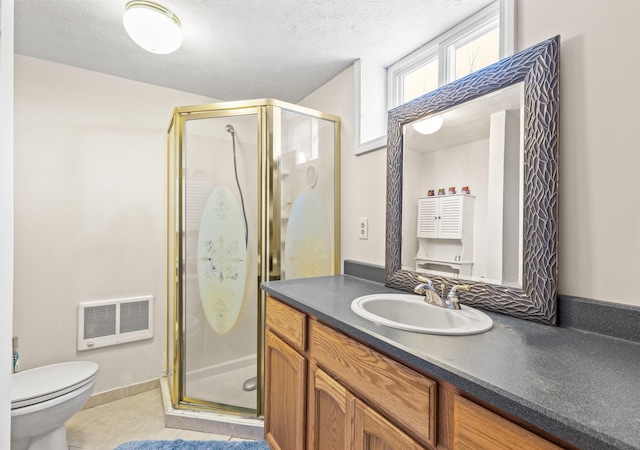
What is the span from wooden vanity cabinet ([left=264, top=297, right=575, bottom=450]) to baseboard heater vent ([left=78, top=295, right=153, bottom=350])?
3.83 ft

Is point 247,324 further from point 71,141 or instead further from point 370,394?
point 71,141

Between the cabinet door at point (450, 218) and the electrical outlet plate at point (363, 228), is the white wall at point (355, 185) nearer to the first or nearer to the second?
the electrical outlet plate at point (363, 228)

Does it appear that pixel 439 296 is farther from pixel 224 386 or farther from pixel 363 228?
pixel 224 386

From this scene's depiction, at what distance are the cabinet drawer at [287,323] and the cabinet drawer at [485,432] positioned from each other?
26.7 inches

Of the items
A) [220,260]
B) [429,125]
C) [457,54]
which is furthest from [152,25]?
[457,54]

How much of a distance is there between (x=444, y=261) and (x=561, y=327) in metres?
0.46

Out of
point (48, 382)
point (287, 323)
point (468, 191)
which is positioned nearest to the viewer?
point (468, 191)

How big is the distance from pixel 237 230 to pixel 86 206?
105 cm

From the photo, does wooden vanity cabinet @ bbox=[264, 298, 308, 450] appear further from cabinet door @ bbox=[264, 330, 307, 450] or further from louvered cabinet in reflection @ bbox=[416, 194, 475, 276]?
louvered cabinet in reflection @ bbox=[416, 194, 475, 276]

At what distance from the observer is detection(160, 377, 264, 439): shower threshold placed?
5.65 feet

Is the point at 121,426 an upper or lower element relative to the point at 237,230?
lower

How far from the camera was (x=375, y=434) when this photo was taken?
87cm

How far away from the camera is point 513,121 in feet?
3.58

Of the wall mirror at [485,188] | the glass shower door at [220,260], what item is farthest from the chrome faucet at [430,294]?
the glass shower door at [220,260]
